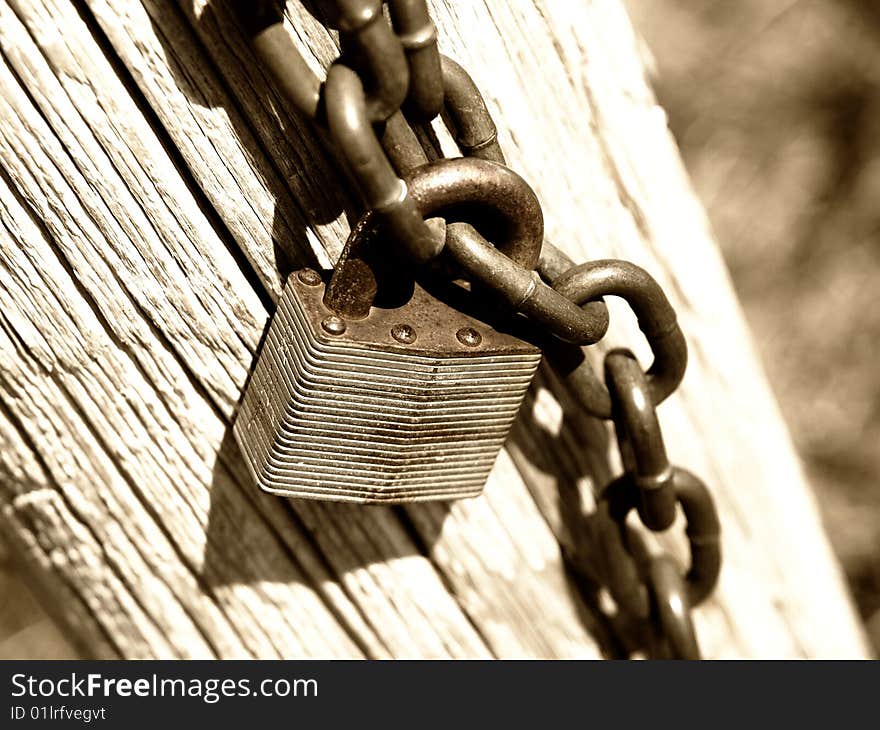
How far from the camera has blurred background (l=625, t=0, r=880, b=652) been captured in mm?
3674

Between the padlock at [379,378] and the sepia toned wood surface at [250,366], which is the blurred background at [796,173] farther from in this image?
the padlock at [379,378]

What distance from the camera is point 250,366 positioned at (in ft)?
3.87

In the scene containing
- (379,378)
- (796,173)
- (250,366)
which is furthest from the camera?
(796,173)

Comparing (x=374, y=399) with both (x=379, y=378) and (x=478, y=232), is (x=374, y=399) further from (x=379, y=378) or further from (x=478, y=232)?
(x=478, y=232)

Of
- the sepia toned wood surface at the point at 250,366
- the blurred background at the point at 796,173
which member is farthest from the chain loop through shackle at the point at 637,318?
the blurred background at the point at 796,173

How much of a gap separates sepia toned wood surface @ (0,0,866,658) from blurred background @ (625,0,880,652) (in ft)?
7.11

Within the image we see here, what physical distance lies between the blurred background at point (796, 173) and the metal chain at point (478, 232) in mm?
2472

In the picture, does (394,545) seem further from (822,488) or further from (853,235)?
(853,235)

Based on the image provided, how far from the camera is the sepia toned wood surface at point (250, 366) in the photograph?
3.39 feet

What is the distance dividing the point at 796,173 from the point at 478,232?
10.3 ft

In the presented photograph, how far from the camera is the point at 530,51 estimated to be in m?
1.19

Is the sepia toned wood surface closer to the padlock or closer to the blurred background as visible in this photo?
the padlock

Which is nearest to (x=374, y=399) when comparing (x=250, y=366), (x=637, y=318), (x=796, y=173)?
(x=250, y=366)

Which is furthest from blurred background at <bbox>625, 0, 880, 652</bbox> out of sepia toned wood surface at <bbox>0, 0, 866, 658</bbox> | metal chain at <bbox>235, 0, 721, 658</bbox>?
metal chain at <bbox>235, 0, 721, 658</bbox>
